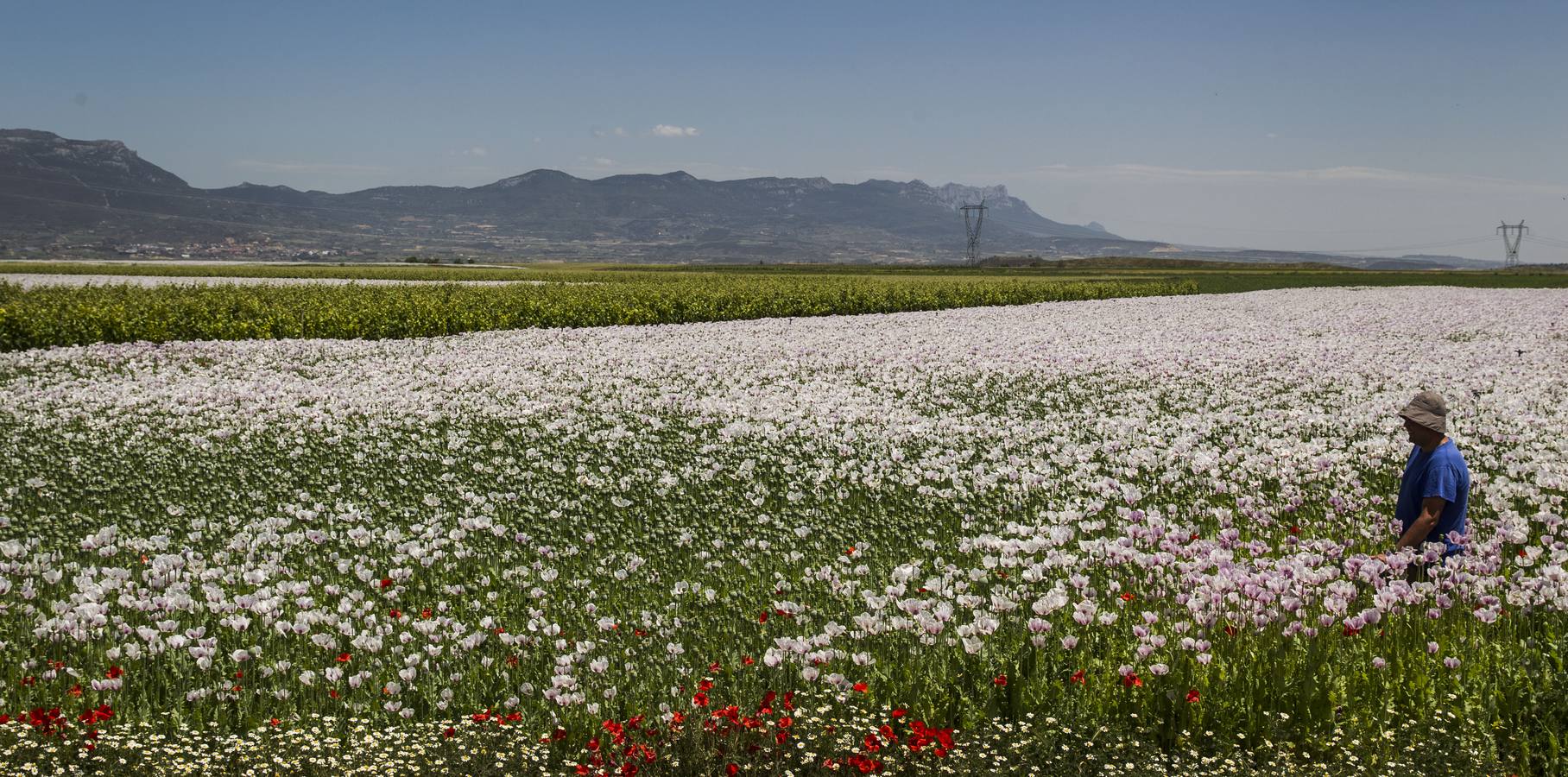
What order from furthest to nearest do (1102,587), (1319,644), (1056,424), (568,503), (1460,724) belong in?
(1056,424) → (568,503) → (1102,587) → (1319,644) → (1460,724)

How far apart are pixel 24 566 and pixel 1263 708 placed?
9549mm

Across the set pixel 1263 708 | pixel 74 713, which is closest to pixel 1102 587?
pixel 1263 708

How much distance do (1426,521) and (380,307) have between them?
2984 cm

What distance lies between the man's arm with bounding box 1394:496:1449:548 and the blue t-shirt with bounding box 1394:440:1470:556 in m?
0.05

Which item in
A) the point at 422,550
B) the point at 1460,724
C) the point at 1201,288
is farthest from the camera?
the point at 1201,288

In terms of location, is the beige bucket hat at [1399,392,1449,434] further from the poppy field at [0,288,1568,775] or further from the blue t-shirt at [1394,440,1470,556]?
the poppy field at [0,288,1568,775]

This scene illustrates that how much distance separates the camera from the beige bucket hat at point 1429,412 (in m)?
7.64

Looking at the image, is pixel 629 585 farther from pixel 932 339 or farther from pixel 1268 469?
pixel 932 339

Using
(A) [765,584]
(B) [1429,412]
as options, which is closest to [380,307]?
(A) [765,584]

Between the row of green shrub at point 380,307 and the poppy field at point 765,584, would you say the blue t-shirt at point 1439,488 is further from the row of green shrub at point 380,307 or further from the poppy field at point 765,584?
the row of green shrub at point 380,307

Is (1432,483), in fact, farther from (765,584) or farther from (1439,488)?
(765,584)

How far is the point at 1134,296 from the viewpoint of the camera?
6044 centimetres

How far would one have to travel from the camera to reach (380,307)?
3162 centimetres

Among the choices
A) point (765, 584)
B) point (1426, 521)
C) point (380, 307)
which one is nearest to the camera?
point (1426, 521)
